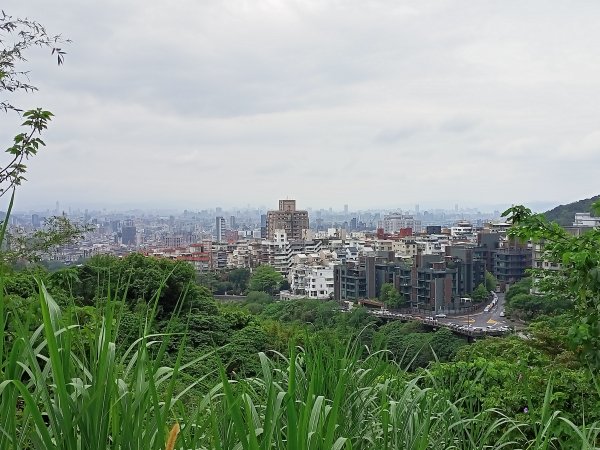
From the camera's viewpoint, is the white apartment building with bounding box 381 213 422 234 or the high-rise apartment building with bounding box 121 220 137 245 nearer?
the high-rise apartment building with bounding box 121 220 137 245

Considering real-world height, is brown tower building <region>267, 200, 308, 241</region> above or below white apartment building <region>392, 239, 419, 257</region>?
above

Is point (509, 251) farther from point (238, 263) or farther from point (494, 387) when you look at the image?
point (494, 387)

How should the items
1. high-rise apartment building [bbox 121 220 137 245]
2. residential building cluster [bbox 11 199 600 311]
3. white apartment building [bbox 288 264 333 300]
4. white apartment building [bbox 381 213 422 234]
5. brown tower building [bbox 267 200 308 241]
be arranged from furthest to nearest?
white apartment building [bbox 381 213 422 234] < brown tower building [bbox 267 200 308 241] < white apartment building [bbox 288 264 333 300] < high-rise apartment building [bbox 121 220 137 245] < residential building cluster [bbox 11 199 600 311]

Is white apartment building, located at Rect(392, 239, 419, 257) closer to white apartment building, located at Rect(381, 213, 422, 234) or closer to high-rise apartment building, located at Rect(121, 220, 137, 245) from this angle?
high-rise apartment building, located at Rect(121, 220, 137, 245)

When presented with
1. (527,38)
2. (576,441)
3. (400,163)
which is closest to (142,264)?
(576,441)

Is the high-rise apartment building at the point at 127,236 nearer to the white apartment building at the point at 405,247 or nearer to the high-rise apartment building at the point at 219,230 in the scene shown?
the white apartment building at the point at 405,247

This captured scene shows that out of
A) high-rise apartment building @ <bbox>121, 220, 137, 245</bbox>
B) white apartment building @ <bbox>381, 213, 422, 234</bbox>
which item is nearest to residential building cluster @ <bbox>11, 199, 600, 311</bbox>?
high-rise apartment building @ <bbox>121, 220, 137, 245</bbox>

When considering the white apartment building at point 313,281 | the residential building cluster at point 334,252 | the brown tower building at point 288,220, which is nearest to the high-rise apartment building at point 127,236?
the residential building cluster at point 334,252

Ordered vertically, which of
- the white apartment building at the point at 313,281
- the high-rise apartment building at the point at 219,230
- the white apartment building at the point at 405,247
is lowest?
the white apartment building at the point at 313,281

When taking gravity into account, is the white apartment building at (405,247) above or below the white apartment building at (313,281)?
above
